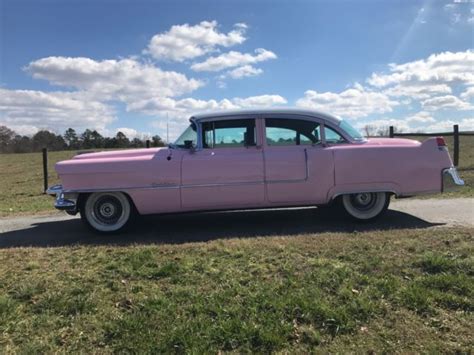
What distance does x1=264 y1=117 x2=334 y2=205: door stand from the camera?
6.43 m

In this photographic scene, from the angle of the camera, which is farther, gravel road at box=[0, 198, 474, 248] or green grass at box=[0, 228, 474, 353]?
gravel road at box=[0, 198, 474, 248]

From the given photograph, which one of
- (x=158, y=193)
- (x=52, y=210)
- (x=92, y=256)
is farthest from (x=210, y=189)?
(x=52, y=210)

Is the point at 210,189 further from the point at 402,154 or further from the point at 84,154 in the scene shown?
the point at 402,154

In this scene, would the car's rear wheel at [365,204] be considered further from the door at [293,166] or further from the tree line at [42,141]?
the tree line at [42,141]

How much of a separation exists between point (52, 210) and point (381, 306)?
7.86 metres

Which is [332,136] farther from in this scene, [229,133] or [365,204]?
[229,133]

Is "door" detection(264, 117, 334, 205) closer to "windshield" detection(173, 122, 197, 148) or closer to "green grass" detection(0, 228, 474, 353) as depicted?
"windshield" detection(173, 122, 197, 148)

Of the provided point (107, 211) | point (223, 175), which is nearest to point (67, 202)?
point (107, 211)

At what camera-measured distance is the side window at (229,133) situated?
6.53m

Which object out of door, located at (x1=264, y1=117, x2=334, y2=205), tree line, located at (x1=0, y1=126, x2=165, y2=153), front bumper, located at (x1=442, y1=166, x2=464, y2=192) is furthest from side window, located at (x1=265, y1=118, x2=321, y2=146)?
tree line, located at (x1=0, y1=126, x2=165, y2=153)

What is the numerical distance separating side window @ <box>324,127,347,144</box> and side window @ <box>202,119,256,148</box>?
1078 mm

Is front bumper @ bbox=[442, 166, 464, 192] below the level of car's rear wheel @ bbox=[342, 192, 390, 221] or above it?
above

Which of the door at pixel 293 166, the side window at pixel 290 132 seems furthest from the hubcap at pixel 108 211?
the side window at pixel 290 132

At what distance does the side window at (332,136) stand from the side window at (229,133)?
1.08 m
